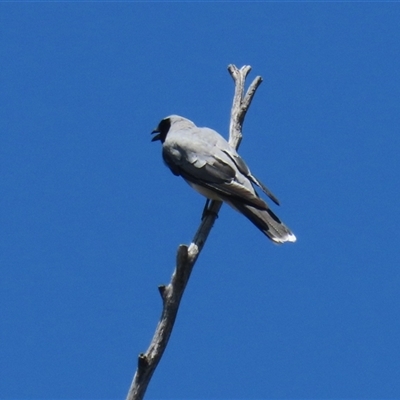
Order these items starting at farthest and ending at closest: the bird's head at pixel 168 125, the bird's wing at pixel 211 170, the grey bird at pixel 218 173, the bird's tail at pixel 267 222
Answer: the bird's head at pixel 168 125 < the bird's wing at pixel 211 170 < the grey bird at pixel 218 173 < the bird's tail at pixel 267 222

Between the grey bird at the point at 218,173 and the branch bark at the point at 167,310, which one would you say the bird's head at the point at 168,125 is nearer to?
the grey bird at the point at 218,173

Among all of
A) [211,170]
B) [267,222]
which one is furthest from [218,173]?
[267,222]

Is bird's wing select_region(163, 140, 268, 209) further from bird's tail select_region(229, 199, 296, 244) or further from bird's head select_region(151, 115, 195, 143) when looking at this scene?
bird's head select_region(151, 115, 195, 143)

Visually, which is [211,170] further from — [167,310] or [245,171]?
[167,310]

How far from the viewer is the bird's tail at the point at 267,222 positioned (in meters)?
7.32

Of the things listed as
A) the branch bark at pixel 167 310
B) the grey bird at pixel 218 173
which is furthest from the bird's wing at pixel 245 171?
the branch bark at pixel 167 310

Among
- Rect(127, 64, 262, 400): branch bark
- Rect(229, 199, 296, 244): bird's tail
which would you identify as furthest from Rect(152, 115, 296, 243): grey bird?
Rect(127, 64, 262, 400): branch bark

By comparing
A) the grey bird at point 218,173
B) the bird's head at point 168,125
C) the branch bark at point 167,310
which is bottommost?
the branch bark at point 167,310

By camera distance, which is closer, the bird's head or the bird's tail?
the bird's tail

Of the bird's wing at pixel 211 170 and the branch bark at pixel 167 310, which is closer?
the branch bark at pixel 167 310

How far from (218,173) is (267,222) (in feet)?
2.25

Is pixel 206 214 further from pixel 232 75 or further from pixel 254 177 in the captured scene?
pixel 232 75

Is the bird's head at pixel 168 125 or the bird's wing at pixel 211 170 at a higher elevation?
the bird's head at pixel 168 125

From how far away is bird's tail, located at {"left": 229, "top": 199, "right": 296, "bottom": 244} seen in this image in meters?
7.32
